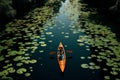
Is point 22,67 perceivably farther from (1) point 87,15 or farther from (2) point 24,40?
(1) point 87,15

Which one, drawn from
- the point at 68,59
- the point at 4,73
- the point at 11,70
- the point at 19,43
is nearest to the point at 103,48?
the point at 68,59

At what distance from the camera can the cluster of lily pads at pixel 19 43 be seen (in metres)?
11.2

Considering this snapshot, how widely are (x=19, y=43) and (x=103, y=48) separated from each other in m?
6.06

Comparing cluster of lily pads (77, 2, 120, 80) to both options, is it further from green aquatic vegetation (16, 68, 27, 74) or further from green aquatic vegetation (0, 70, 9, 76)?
green aquatic vegetation (0, 70, 9, 76)

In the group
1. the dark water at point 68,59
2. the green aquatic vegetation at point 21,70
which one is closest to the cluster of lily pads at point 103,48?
the dark water at point 68,59

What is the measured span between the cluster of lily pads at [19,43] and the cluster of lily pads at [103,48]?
11.0ft

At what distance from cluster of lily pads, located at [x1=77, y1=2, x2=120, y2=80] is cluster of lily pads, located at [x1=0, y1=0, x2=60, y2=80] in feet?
11.0

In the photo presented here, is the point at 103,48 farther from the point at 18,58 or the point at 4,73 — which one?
the point at 4,73

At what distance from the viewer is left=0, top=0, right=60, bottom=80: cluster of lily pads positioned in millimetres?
11188

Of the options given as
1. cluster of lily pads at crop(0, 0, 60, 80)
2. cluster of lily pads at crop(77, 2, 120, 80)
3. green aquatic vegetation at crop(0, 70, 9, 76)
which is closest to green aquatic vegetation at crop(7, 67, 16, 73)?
cluster of lily pads at crop(0, 0, 60, 80)

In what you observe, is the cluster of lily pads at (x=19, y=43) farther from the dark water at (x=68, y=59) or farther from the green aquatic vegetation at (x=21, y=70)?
the dark water at (x=68, y=59)

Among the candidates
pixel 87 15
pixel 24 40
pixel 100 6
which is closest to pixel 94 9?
pixel 100 6

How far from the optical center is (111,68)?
10.9 m

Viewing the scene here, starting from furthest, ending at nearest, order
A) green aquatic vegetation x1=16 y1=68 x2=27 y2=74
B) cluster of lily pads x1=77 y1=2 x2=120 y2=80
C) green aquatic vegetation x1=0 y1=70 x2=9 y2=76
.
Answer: cluster of lily pads x1=77 y1=2 x2=120 y2=80 → green aquatic vegetation x1=16 y1=68 x2=27 y2=74 → green aquatic vegetation x1=0 y1=70 x2=9 y2=76
